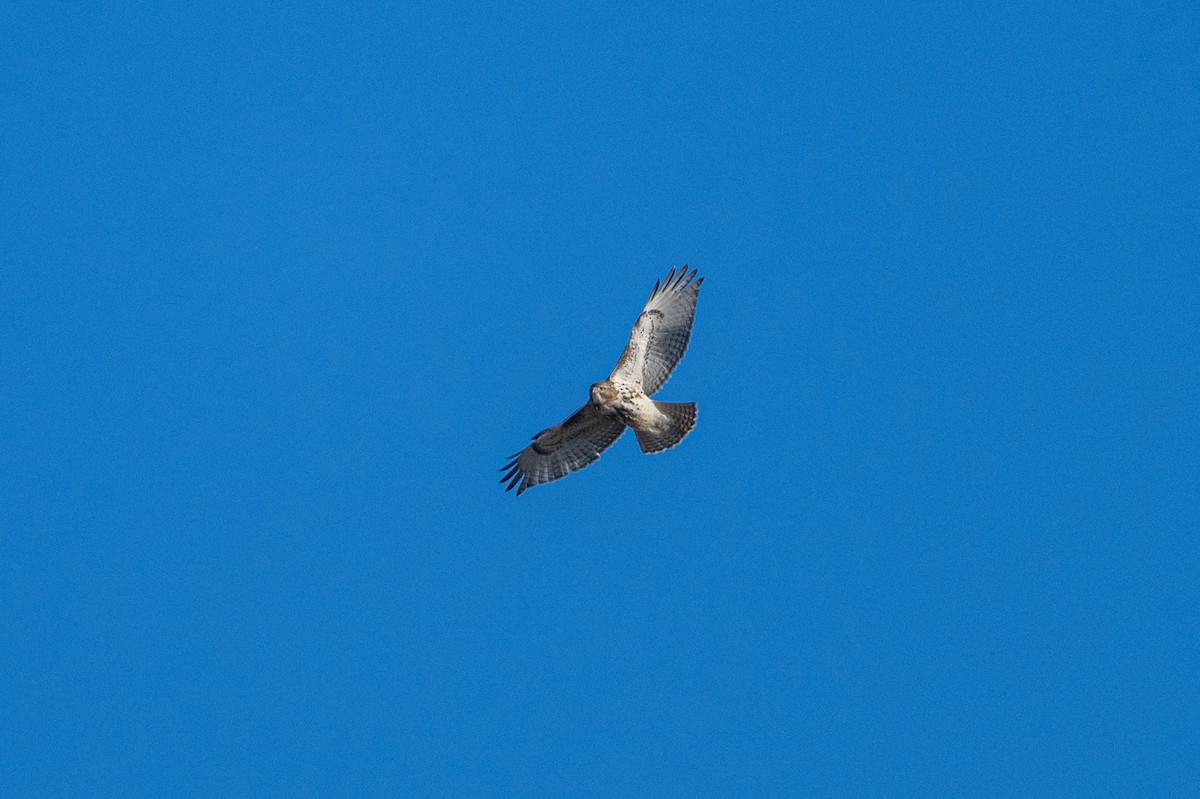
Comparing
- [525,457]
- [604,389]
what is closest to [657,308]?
[604,389]

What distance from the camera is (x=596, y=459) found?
22047mm

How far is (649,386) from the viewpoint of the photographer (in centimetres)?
2130

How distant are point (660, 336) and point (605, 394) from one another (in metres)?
0.97

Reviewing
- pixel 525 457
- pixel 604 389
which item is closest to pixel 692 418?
pixel 604 389

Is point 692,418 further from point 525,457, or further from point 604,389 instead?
point 525,457

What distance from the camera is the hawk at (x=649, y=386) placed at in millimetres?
20891

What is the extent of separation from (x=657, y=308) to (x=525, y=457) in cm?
253

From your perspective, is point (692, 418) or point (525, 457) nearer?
point (692, 418)

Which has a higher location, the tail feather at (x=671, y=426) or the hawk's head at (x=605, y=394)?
the hawk's head at (x=605, y=394)

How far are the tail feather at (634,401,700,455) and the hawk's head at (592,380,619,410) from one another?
0.47 metres

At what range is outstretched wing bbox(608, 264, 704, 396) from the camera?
21062mm

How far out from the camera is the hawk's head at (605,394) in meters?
20.8

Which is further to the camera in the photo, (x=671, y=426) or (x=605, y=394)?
(x=671, y=426)

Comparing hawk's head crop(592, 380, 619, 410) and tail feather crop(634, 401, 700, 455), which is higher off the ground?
hawk's head crop(592, 380, 619, 410)
